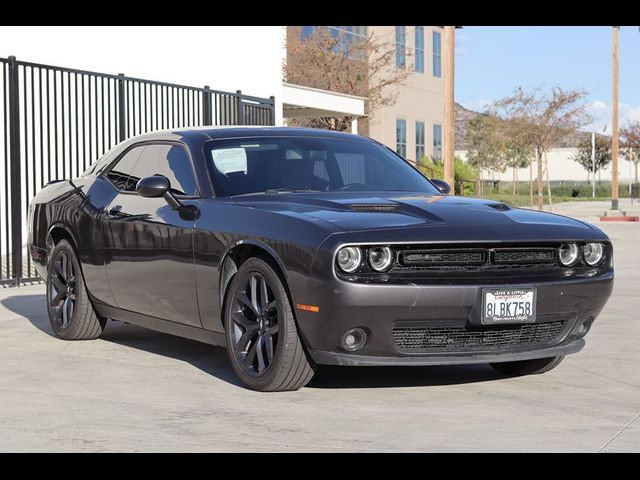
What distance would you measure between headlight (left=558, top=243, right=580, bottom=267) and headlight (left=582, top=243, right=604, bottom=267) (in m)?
0.10

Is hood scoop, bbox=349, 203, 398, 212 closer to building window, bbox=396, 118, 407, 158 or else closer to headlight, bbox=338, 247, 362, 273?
headlight, bbox=338, 247, 362, 273

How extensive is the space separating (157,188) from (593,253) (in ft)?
8.63

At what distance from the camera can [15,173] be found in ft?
44.6

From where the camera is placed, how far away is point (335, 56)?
152ft

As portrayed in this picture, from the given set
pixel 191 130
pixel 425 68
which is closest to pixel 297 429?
pixel 191 130

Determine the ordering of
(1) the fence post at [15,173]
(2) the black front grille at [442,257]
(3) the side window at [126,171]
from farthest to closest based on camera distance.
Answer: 1. (1) the fence post at [15,173]
2. (3) the side window at [126,171]
3. (2) the black front grille at [442,257]

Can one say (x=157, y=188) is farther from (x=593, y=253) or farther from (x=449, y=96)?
(x=449, y=96)

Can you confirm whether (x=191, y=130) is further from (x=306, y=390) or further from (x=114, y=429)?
(x=114, y=429)

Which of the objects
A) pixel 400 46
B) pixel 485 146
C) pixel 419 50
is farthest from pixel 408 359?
pixel 485 146

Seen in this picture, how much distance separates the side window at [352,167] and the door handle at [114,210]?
1.50 m

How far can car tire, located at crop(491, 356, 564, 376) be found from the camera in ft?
24.6

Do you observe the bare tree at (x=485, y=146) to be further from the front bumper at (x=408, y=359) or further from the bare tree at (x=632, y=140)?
the front bumper at (x=408, y=359)

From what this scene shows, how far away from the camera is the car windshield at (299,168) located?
25.0 ft

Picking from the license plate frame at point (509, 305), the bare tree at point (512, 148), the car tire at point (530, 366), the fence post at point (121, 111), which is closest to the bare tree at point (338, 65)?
the bare tree at point (512, 148)
